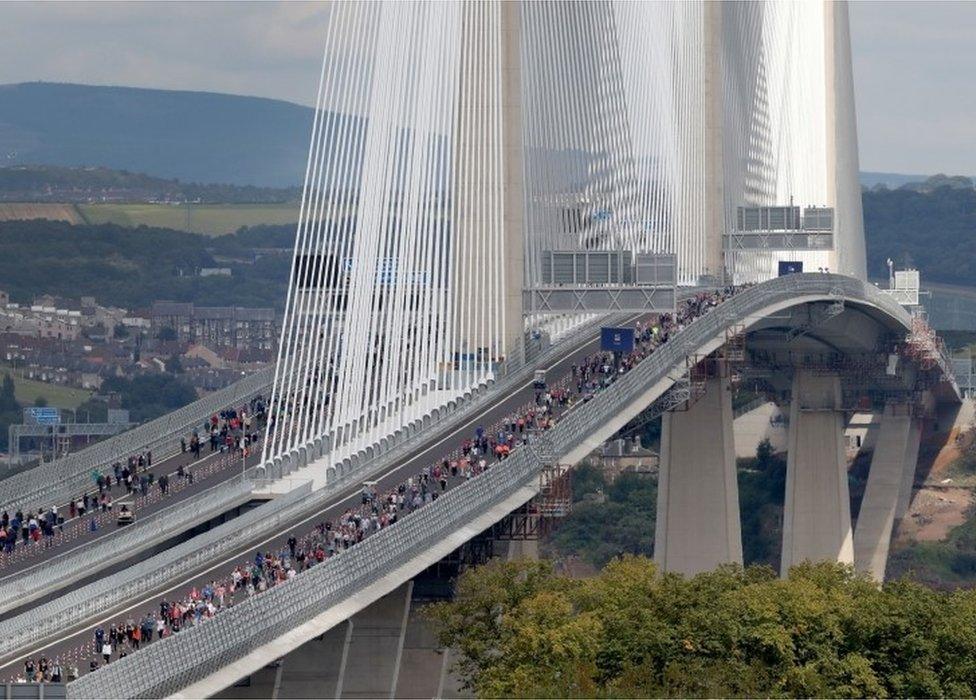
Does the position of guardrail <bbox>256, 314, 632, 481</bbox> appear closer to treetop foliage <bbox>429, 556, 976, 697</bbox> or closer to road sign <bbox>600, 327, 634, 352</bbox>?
road sign <bbox>600, 327, 634, 352</bbox>

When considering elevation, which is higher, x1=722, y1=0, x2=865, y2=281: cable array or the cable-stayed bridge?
x1=722, y1=0, x2=865, y2=281: cable array

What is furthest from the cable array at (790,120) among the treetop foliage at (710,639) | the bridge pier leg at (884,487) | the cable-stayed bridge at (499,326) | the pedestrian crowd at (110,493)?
the treetop foliage at (710,639)

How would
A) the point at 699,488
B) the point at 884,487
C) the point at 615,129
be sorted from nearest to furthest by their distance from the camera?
1. the point at 615,129
2. the point at 699,488
3. the point at 884,487

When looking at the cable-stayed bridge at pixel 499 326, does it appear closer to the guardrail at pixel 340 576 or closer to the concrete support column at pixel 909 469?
the guardrail at pixel 340 576

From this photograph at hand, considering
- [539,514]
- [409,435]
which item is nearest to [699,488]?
[409,435]

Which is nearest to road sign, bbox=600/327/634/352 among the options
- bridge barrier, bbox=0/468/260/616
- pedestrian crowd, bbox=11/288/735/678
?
pedestrian crowd, bbox=11/288/735/678

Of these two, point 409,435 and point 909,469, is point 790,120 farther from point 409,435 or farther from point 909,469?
point 409,435

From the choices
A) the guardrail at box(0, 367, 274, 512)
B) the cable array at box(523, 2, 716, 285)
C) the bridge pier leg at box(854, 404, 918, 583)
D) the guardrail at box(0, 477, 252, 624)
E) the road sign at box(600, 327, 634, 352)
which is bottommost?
the bridge pier leg at box(854, 404, 918, 583)
